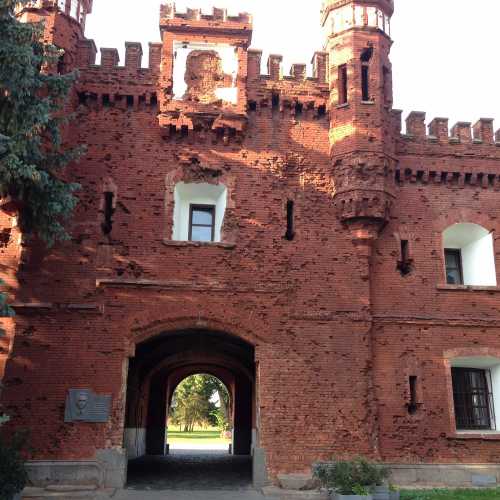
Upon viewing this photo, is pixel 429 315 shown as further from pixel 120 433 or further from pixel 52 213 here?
pixel 52 213

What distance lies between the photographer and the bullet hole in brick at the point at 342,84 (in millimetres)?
16467

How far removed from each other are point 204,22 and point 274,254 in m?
6.52

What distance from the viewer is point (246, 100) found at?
1617cm

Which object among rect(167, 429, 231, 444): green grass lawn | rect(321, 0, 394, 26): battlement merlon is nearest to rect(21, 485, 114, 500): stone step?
rect(321, 0, 394, 26): battlement merlon

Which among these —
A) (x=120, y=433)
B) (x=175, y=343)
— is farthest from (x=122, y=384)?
(x=175, y=343)

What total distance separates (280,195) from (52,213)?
569cm

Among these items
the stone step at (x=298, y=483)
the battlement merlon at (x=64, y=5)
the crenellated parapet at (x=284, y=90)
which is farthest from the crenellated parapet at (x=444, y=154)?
the battlement merlon at (x=64, y=5)

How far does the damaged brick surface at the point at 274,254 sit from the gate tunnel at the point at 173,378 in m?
3.05

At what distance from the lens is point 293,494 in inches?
515

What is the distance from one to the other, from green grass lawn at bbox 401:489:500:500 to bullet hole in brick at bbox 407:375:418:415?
2017 millimetres

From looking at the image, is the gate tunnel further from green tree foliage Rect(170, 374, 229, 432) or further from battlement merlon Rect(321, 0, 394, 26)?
green tree foliage Rect(170, 374, 229, 432)

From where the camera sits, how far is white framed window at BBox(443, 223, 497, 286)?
16500mm

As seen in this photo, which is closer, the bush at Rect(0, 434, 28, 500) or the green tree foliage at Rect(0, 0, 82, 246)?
the bush at Rect(0, 434, 28, 500)

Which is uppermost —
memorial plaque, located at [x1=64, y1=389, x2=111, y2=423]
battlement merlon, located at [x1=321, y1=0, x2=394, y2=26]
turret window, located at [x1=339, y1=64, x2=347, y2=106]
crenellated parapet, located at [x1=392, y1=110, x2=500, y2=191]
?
battlement merlon, located at [x1=321, y1=0, x2=394, y2=26]
